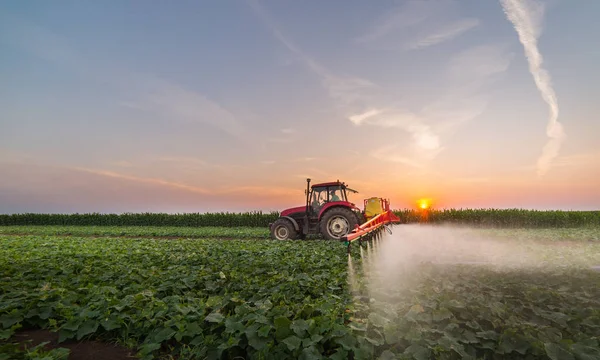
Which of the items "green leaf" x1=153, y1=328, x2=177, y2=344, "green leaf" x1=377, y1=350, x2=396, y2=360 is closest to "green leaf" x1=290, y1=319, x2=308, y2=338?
"green leaf" x1=377, y1=350, x2=396, y2=360

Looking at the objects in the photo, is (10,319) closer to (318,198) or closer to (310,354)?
(310,354)

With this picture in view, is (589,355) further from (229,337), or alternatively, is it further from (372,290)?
(229,337)

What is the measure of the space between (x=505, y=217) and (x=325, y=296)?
106 ft

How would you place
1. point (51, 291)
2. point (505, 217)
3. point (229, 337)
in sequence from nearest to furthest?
point (229, 337) → point (51, 291) → point (505, 217)

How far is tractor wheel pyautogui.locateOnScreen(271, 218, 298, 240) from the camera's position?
1614 centimetres

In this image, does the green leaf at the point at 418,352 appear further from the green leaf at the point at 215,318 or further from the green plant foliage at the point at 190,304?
the green leaf at the point at 215,318

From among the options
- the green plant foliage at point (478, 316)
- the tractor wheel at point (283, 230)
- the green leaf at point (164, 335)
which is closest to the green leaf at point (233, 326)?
the green leaf at point (164, 335)

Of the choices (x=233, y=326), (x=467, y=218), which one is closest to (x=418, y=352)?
(x=233, y=326)

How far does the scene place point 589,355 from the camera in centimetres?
343

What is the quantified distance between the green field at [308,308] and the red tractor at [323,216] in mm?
5855

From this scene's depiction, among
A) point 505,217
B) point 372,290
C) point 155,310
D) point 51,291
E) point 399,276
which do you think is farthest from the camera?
point 505,217

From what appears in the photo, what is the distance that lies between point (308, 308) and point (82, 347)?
261cm

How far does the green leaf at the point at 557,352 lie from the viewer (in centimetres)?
337

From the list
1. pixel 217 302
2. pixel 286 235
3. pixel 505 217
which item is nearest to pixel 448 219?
pixel 505 217
